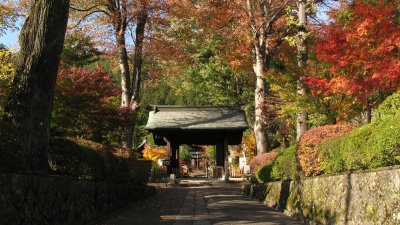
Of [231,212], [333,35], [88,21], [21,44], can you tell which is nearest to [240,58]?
[88,21]

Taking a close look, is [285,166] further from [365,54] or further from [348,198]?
[348,198]

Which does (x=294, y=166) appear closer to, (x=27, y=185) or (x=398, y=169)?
(x=398, y=169)

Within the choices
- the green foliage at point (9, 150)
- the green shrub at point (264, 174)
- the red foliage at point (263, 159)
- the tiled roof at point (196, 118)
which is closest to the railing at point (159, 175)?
the tiled roof at point (196, 118)

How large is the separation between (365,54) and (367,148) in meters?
4.81

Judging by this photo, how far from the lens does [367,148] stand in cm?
598

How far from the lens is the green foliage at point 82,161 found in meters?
8.09

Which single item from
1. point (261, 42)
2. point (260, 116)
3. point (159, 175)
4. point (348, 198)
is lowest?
point (348, 198)

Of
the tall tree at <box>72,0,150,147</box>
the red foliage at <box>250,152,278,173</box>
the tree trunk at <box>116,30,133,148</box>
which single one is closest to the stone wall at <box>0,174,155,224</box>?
the red foliage at <box>250,152,278,173</box>

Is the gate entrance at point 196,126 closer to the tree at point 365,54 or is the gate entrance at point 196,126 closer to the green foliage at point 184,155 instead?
the tree at point 365,54

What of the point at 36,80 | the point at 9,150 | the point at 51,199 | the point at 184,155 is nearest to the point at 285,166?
the point at 51,199

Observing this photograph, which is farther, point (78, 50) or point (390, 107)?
point (78, 50)

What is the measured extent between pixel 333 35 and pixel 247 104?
68.0ft

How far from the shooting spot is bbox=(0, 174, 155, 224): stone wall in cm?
521

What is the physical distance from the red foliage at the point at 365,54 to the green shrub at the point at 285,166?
1913 mm
